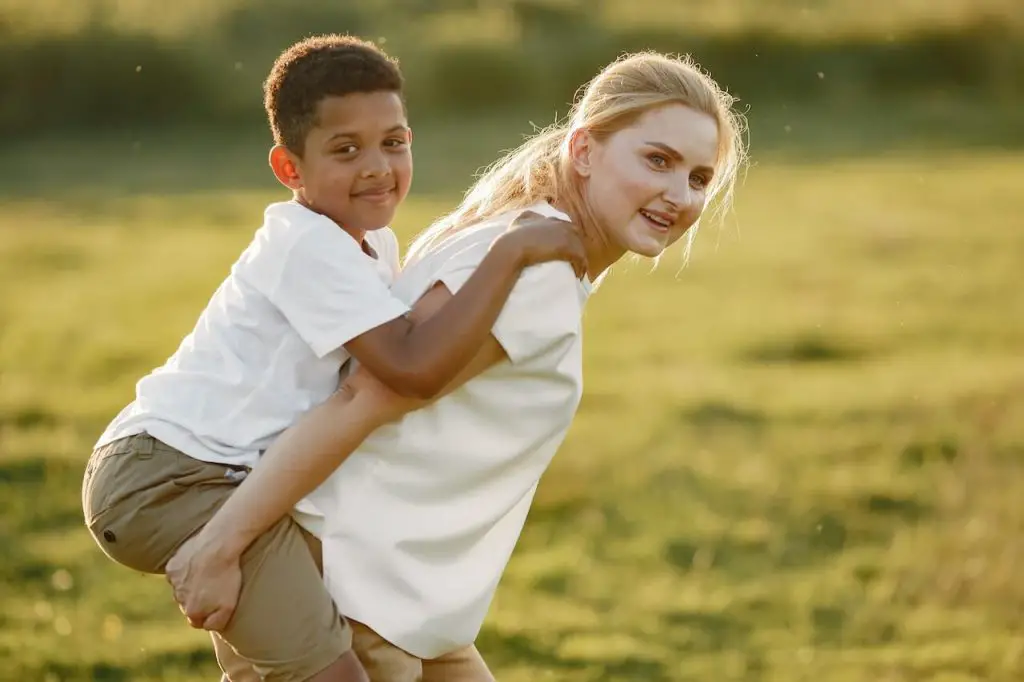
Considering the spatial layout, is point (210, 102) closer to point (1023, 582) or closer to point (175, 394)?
point (1023, 582)

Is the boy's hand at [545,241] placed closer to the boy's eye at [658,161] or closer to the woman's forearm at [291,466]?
the boy's eye at [658,161]

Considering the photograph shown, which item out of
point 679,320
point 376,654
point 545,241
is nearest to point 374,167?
point 545,241

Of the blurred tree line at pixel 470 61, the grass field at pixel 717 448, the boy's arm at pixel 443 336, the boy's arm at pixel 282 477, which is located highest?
the boy's arm at pixel 443 336

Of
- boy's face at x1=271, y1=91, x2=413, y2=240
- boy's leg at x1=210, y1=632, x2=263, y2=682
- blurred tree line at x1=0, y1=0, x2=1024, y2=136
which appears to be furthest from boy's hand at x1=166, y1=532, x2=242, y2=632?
blurred tree line at x1=0, y1=0, x2=1024, y2=136

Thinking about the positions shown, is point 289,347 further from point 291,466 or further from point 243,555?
point 243,555

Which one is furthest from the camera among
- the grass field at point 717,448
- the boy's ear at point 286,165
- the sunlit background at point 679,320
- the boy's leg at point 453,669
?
the sunlit background at point 679,320

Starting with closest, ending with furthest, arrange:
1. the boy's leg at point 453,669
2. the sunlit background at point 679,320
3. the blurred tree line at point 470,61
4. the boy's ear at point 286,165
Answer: the boy's ear at point 286,165 < the boy's leg at point 453,669 < the sunlit background at point 679,320 < the blurred tree line at point 470,61

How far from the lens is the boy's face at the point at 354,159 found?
10.1 feet

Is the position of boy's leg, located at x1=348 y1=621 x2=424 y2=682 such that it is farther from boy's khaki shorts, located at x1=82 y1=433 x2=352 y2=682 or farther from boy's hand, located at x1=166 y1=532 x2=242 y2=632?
boy's hand, located at x1=166 y1=532 x2=242 y2=632

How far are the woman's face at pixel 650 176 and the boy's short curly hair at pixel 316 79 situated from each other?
1.51 feet

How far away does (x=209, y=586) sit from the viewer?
303cm

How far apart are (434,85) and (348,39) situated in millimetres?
19130

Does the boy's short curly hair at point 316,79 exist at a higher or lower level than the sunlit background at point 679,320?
higher

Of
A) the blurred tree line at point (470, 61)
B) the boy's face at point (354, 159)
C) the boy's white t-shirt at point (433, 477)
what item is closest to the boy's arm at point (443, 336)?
the boy's white t-shirt at point (433, 477)
